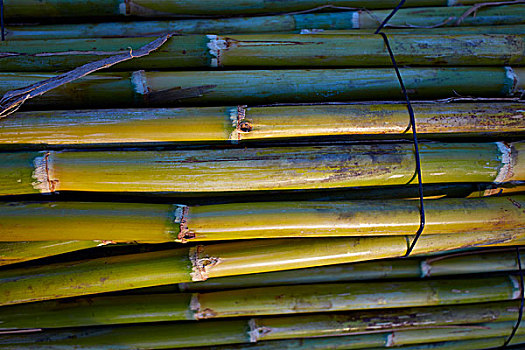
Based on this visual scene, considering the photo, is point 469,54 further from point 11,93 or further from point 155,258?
point 11,93

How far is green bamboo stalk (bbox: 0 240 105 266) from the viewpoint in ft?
4.44

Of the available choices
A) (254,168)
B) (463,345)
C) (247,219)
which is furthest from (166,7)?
(463,345)

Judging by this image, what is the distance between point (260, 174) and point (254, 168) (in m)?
0.03

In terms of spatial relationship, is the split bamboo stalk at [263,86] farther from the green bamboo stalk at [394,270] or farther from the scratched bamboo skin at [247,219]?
the green bamboo stalk at [394,270]

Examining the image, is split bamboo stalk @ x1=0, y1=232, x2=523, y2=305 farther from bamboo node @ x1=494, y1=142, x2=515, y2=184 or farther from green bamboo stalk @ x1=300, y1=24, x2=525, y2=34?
green bamboo stalk @ x1=300, y1=24, x2=525, y2=34

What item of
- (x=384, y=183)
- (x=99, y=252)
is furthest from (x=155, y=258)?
(x=384, y=183)

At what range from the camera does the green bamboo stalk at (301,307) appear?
4.85 feet

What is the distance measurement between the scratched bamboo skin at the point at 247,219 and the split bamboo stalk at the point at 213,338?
499 mm

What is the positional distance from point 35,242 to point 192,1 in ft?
3.90

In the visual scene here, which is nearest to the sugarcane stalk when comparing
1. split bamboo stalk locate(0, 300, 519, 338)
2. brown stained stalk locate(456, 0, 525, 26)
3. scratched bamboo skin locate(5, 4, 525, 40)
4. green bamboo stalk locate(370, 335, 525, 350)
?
split bamboo stalk locate(0, 300, 519, 338)

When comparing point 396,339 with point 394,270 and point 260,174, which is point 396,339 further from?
point 260,174

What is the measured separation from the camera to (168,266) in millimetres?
1354

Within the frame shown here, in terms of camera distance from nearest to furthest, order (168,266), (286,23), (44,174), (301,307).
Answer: (44,174) → (168,266) → (301,307) → (286,23)

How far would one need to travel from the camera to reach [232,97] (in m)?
1.40
